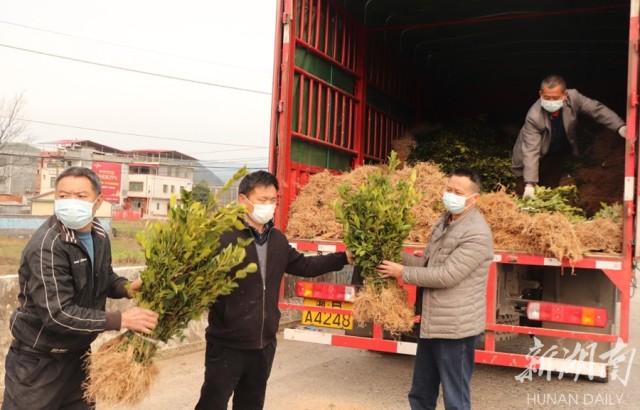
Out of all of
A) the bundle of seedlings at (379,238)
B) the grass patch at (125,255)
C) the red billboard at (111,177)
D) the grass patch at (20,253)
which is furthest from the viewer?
the red billboard at (111,177)

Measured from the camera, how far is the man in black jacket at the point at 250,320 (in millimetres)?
3010

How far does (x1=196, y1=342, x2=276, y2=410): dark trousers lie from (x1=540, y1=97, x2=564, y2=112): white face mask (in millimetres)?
3409

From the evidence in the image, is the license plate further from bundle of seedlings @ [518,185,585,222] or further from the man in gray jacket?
bundle of seedlings @ [518,185,585,222]

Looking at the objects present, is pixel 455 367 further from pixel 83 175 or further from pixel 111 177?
pixel 111 177

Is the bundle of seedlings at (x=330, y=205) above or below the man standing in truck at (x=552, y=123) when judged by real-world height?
below

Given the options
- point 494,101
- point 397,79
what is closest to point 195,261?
point 397,79

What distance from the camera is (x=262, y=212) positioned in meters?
3.14

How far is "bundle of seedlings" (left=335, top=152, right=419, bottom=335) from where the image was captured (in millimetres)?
3516

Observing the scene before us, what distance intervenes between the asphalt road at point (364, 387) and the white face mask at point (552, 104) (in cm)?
258

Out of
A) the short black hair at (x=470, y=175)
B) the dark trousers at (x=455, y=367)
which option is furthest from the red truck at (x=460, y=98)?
the short black hair at (x=470, y=175)

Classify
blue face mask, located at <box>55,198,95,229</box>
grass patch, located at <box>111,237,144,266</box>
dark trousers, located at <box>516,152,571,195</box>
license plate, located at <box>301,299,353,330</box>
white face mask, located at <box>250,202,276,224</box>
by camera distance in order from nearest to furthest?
blue face mask, located at <box>55,198,95,229</box> < white face mask, located at <box>250,202,276,224</box> < license plate, located at <box>301,299,353,330</box> < dark trousers, located at <box>516,152,571,195</box> < grass patch, located at <box>111,237,144,266</box>

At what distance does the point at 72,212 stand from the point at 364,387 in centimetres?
347

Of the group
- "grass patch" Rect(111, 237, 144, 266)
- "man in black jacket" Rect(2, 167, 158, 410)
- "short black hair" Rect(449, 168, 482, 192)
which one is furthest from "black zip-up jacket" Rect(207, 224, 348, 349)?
"grass patch" Rect(111, 237, 144, 266)

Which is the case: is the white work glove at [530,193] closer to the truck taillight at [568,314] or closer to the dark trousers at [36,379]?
the truck taillight at [568,314]
